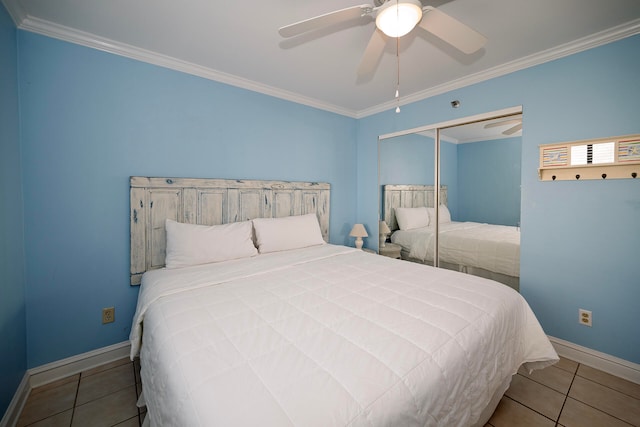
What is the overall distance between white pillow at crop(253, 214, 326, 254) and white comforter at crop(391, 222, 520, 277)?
1.16 m

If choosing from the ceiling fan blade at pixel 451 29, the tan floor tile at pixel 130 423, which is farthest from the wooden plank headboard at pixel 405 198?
the tan floor tile at pixel 130 423

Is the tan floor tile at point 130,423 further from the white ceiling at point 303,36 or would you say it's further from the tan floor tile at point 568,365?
the tan floor tile at point 568,365

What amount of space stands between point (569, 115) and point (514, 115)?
384 mm

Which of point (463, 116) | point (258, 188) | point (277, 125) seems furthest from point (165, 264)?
point (463, 116)

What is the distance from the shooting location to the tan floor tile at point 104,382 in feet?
5.58

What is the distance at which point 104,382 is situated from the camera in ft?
5.96

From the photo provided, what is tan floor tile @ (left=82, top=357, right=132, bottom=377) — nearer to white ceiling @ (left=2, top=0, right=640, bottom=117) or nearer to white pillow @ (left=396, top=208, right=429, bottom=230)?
white ceiling @ (left=2, top=0, right=640, bottom=117)

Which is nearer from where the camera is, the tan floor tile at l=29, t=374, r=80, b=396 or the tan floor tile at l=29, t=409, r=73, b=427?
the tan floor tile at l=29, t=409, r=73, b=427

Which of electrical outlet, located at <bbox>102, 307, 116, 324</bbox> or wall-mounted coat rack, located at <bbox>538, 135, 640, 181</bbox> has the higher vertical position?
wall-mounted coat rack, located at <bbox>538, 135, 640, 181</bbox>

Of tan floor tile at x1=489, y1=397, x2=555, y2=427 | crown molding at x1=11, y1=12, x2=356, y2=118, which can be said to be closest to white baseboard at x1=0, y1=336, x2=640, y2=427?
tan floor tile at x1=489, y1=397, x2=555, y2=427

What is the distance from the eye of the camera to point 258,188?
110 inches

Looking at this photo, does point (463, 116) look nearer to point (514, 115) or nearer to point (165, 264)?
point (514, 115)

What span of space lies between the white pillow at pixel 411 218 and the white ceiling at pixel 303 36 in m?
1.36

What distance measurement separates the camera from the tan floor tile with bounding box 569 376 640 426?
1544mm
